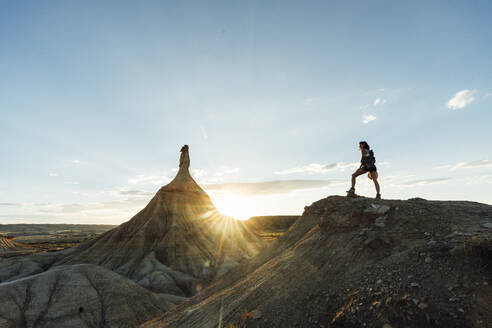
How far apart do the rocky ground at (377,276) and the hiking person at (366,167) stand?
1.05 meters

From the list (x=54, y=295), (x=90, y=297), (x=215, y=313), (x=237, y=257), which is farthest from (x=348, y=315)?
(x=237, y=257)

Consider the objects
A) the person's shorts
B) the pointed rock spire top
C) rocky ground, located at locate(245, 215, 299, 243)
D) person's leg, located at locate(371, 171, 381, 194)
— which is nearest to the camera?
person's leg, located at locate(371, 171, 381, 194)

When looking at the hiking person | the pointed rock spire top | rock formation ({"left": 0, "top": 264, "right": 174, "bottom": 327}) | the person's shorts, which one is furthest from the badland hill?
the pointed rock spire top

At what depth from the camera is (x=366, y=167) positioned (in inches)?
366

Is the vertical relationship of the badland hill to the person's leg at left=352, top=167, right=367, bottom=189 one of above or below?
below

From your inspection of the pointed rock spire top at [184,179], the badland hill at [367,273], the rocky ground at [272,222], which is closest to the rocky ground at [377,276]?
the badland hill at [367,273]

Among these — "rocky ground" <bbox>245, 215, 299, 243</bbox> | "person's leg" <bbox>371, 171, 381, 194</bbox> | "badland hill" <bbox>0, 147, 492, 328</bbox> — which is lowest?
"rocky ground" <bbox>245, 215, 299, 243</bbox>

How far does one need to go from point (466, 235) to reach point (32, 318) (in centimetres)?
2982

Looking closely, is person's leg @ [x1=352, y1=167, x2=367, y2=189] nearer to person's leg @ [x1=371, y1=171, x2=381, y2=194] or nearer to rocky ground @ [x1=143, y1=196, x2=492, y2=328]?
person's leg @ [x1=371, y1=171, x2=381, y2=194]

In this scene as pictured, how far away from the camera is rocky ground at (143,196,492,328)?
3.92 m

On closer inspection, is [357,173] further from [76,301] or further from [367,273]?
[76,301]

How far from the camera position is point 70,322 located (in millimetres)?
20656

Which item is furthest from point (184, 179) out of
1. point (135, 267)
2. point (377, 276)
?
point (377, 276)

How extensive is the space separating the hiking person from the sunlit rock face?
33221mm
